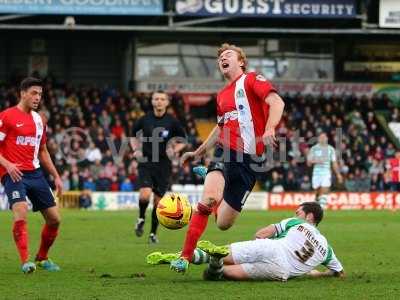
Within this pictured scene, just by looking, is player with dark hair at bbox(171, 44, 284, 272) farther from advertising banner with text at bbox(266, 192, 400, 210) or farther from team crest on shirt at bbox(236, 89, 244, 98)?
advertising banner with text at bbox(266, 192, 400, 210)

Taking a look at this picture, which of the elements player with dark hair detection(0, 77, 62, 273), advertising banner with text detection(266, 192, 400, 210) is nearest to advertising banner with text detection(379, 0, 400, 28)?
advertising banner with text detection(266, 192, 400, 210)

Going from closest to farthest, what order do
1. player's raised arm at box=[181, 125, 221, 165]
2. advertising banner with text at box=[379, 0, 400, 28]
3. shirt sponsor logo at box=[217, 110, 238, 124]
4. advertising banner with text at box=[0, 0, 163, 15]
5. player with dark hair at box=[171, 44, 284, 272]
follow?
player with dark hair at box=[171, 44, 284, 272] < shirt sponsor logo at box=[217, 110, 238, 124] < player's raised arm at box=[181, 125, 221, 165] < advertising banner with text at box=[0, 0, 163, 15] < advertising banner with text at box=[379, 0, 400, 28]

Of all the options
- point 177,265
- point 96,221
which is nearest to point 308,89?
point 96,221

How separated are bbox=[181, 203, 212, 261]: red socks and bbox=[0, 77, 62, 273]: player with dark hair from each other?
6.85ft

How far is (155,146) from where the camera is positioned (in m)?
16.7

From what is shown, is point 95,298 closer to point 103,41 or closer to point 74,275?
point 74,275

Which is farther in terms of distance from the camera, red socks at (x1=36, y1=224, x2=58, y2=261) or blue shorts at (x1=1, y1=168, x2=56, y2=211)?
red socks at (x1=36, y1=224, x2=58, y2=261)

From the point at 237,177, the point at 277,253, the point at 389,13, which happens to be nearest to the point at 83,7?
the point at 389,13

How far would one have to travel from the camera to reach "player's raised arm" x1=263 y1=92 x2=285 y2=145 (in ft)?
30.6

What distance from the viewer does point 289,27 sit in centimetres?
4166

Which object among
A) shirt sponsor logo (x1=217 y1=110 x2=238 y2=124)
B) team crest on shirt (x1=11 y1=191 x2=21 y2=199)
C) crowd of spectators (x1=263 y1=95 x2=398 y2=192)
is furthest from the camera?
crowd of spectators (x1=263 y1=95 x2=398 y2=192)

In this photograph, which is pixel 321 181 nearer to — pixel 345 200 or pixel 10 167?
pixel 345 200

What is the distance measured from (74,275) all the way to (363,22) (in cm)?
2719

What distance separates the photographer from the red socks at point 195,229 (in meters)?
10.1
